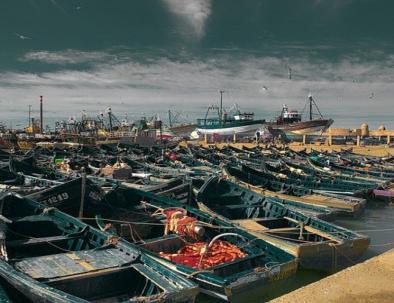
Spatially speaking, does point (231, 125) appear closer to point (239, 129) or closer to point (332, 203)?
point (239, 129)

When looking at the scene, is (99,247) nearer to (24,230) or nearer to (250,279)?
(24,230)

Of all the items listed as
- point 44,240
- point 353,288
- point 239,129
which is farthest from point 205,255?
point 239,129

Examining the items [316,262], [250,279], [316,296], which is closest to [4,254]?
[250,279]

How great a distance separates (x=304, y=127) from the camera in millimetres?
90312

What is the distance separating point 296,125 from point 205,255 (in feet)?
274

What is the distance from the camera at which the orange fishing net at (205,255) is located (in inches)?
414

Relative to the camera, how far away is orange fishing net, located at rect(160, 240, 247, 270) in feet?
34.5

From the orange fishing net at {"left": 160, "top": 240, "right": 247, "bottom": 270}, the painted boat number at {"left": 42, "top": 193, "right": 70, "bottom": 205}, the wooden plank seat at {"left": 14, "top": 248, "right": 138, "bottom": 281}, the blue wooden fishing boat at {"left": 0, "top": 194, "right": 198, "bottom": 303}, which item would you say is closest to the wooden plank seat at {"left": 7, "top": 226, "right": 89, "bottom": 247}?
the blue wooden fishing boat at {"left": 0, "top": 194, "right": 198, "bottom": 303}

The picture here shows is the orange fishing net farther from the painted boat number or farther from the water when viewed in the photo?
the painted boat number

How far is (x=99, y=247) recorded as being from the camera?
9.97 meters

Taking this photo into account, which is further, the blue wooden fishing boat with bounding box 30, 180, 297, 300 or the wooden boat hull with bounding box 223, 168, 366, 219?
the wooden boat hull with bounding box 223, 168, 366, 219

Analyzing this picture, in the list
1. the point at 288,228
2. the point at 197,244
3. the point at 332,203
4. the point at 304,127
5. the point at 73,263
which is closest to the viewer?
the point at 73,263

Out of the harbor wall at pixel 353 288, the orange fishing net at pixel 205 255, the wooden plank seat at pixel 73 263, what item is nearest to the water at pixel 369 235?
the orange fishing net at pixel 205 255

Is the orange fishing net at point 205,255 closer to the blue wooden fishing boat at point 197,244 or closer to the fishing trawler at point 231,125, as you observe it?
the blue wooden fishing boat at point 197,244
